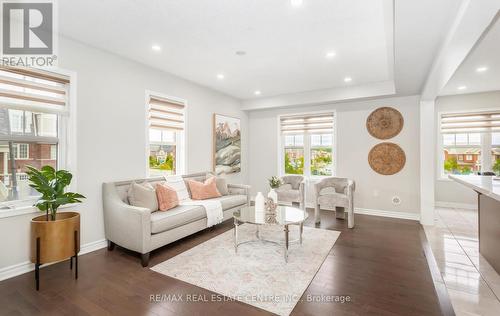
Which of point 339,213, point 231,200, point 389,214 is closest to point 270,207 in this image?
point 231,200

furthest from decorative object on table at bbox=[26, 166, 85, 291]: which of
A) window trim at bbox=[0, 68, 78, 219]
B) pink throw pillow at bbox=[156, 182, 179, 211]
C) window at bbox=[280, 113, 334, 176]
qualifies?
window at bbox=[280, 113, 334, 176]

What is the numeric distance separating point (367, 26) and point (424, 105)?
8.32 feet

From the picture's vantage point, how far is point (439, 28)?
7.19 feet

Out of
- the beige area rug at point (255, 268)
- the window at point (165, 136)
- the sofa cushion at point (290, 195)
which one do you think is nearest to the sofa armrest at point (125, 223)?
the beige area rug at point (255, 268)

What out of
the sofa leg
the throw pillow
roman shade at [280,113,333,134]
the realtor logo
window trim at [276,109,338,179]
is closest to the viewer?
the realtor logo

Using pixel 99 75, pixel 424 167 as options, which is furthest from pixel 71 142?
pixel 424 167

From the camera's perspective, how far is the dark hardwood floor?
1.97 m

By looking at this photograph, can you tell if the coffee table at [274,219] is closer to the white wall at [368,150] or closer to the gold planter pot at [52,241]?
the gold planter pot at [52,241]

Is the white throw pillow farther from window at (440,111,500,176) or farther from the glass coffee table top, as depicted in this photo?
window at (440,111,500,176)

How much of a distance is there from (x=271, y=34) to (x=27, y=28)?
273 centimetres

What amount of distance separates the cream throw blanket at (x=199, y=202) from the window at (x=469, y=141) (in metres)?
5.41

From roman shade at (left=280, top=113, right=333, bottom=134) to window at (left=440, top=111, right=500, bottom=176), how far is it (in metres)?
2.66

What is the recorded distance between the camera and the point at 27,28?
2654 millimetres

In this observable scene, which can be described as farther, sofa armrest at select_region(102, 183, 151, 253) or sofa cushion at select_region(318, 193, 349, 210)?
sofa cushion at select_region(318, 193, 349, 210)
